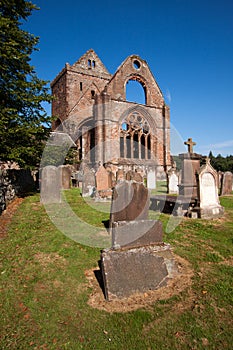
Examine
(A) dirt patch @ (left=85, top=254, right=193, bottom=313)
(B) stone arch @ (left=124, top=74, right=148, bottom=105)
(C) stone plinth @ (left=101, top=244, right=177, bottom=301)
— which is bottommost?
(A) dirt patch @ (left=85, top=254, right=193, bottom=313)

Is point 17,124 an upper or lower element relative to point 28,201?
upper

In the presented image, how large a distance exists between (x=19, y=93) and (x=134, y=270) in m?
9.35

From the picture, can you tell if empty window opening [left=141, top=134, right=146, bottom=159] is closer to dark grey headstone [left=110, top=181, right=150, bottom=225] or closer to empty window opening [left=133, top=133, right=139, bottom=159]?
empty window opening [left=133, top=133, right=139, bottom=159]

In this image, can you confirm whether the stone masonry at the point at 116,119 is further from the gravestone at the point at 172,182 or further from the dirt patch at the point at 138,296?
the dirt patch at the point at 138,296

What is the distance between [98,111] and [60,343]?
2179cm

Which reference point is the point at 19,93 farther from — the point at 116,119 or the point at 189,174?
the point at 116,119

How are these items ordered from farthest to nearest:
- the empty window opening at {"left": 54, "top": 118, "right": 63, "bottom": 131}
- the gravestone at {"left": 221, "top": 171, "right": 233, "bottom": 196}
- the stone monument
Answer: the empty window opening at {"left": 54, "top": 118, "right": 63, "bottom": 131} < the stone monument < the gravestone at {"left": 221, "top": 171, "right": 233, "bottom": 196}

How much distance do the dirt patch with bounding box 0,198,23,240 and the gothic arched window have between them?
15.4 metres

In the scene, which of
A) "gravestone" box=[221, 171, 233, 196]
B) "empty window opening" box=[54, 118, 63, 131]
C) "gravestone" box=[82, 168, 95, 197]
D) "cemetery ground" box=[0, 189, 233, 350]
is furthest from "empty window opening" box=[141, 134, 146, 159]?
"cemetery ground" box=[0, 189, 233, 350]

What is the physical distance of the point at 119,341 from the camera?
96.5 inches

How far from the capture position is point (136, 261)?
356 centimetres

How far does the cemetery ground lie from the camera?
2473 mm

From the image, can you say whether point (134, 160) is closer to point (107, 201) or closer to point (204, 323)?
point (107, 201)

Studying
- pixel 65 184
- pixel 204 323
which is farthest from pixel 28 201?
pixel 204 323
